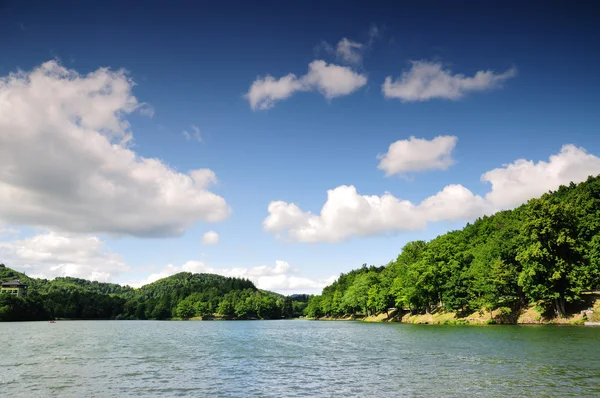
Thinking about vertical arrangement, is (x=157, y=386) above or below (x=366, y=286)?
below

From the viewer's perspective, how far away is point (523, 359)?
113 ft

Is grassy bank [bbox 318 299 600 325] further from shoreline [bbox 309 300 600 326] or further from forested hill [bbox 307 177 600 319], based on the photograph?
forested hill [bbox 307 177 600 319]

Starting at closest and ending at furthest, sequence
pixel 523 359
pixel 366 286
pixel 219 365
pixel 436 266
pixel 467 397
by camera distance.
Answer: pixel 467 397 → pixel 523 359 → pixel 219 365 → pixel 436 266 → pixel 366 286

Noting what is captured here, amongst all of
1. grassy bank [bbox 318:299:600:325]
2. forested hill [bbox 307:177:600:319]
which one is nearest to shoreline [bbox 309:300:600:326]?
grassy bank [bbox 318:299:600:325]

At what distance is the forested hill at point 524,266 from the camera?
75688 millimetres

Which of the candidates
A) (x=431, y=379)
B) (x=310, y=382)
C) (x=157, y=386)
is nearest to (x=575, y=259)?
(x=431, y=379)

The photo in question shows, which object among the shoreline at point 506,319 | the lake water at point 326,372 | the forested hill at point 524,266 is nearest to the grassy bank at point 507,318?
the shoreline at point 506,319

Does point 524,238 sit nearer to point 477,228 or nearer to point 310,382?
point 310,382

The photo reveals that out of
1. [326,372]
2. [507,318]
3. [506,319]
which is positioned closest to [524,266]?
[507,318]

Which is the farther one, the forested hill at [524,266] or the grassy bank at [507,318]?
the forested hill at [524,266]

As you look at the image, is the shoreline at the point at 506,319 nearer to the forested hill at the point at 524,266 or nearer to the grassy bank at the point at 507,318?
the grassy bank at the point at 507,318

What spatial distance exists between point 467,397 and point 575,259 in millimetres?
71649

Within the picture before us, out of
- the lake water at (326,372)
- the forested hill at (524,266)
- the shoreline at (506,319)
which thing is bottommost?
the lake water at (326,372)

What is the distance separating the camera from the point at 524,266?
79.8 meters
